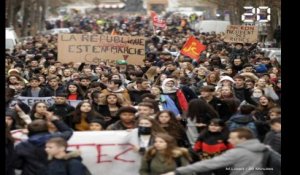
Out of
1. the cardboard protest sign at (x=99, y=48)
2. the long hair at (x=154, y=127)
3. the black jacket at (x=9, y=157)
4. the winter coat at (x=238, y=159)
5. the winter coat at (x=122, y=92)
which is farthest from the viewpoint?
the cardboard protest sign at (x=99, y=48)

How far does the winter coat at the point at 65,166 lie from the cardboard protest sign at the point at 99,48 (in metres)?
9.34

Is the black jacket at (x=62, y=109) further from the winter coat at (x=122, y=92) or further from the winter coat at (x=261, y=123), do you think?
the winter coat at (x=261, y=123)

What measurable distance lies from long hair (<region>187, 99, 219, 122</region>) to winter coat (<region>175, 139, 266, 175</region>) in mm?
1676

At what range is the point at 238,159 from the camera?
8.38 metres

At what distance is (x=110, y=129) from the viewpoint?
31.1 feet

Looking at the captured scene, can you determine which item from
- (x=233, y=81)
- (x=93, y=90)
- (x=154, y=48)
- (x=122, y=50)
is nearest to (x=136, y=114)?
(x=93, y=90)

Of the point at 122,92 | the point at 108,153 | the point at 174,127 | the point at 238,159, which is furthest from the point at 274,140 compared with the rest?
Result: the point at 122,92

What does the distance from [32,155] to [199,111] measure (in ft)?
7.83

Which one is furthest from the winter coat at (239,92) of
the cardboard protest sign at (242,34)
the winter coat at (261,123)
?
the cardboard protest sign at (242,34)

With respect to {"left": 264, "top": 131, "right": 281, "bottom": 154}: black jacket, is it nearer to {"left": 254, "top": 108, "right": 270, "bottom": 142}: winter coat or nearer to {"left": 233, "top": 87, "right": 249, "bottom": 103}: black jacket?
{"left": 254, "top": 108, "right": 270, "bottom": 142}: winter coat

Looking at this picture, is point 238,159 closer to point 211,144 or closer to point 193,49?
point 211,144

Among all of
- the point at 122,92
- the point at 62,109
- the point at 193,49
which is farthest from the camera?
the point at 193,49

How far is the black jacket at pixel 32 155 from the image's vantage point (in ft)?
28.0

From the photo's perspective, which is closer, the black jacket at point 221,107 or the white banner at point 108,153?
the white banner at point 108,153
